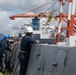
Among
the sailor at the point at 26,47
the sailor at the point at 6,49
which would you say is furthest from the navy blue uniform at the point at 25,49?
the sailor at the point at 6,49

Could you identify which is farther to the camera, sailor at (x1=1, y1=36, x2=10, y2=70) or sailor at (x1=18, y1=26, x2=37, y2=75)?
sailor at (x1=1, y1=36, x2=10, y2=70)

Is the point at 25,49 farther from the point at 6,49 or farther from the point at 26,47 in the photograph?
the point at 6,49

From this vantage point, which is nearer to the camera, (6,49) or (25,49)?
(25,49)

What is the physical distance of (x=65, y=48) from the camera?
20.3 ft

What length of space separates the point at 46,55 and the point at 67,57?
1722 mm

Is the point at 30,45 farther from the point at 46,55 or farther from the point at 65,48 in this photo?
the point at 65,48

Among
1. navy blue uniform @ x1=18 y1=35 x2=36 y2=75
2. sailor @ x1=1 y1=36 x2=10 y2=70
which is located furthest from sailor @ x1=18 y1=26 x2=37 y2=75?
sailor @ x1=1 y1=36 x2=10 y2=70

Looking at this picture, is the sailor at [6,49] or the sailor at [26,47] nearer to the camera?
the sailor at [26,47]

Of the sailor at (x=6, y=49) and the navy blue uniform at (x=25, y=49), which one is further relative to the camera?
the sailor at (x=6, y=49)

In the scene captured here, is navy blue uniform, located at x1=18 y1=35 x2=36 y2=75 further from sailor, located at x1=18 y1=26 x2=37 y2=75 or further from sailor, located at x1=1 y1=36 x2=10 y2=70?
sailor, located at x1=1 y1=36 x2=10 y2=70

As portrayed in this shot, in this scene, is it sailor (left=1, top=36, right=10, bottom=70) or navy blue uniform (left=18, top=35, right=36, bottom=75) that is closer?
navy blue uniform (left=18, top=35, right=36, bottom=75)

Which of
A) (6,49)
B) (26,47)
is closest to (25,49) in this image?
(26,47)

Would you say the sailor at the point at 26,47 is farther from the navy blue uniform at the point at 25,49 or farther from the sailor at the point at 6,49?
the sailor at the point at 6,49

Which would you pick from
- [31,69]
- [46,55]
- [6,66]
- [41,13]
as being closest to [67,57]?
[46,55]
